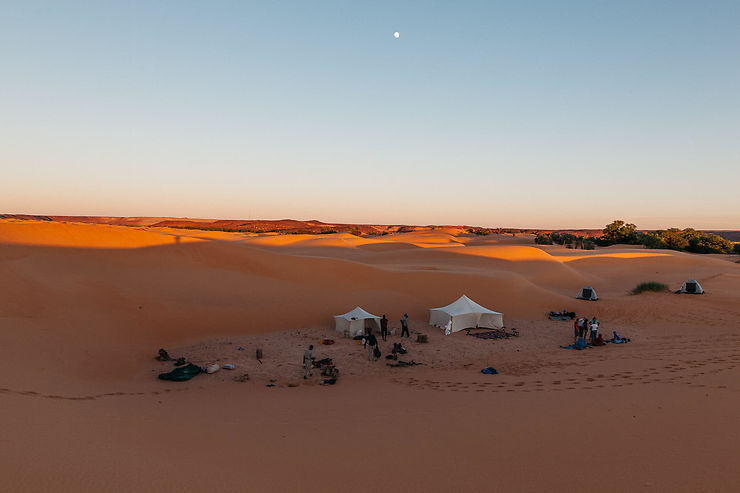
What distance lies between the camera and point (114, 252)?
24891 mm

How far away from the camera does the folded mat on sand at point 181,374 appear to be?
1280 centimetres

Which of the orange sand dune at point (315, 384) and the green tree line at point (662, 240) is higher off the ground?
the green tree line at point (662, 240)

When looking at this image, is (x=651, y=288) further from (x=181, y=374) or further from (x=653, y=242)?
(x=653, y=242)

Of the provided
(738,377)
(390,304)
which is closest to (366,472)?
(738,377)

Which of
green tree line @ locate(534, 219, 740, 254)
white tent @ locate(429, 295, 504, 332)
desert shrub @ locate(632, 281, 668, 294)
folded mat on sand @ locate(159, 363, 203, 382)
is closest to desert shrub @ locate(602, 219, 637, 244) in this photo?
green tree line @ locate(534, 219, 740, 254)

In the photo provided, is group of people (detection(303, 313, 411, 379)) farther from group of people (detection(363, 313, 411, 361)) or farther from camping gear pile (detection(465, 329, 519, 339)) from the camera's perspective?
camping gear pile (detection(465, 329, 519, 339))

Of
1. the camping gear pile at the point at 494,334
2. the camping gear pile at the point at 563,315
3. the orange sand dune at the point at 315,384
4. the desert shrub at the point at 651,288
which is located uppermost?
the desert shrub at the point at 651,288

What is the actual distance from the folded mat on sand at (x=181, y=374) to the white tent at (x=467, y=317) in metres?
12.0

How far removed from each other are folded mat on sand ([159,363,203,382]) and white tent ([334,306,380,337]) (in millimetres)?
7075

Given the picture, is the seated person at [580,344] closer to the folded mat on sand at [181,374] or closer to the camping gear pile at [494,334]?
the camping gear pile at [494,334]

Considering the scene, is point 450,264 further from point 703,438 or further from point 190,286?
point 703,438

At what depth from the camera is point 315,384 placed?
12891 mm

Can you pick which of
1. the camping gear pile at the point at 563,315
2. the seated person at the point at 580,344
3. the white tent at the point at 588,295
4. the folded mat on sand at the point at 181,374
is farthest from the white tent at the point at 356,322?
the white tent at the point at 588,295

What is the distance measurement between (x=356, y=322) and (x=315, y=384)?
20.2 feet
